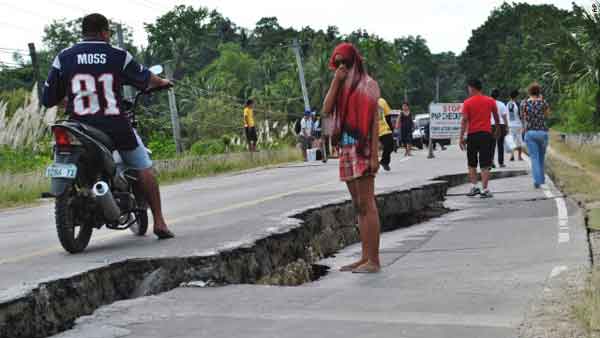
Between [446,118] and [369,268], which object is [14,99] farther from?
[369,268]

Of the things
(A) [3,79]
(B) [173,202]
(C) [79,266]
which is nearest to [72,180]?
(C) [79,266]

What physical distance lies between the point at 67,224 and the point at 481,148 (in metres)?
8.23

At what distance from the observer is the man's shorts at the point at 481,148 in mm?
14766

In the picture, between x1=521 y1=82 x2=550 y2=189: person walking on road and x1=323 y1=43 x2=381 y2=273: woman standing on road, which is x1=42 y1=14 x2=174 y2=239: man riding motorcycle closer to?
x1=323 y1=43 x2=381 y2=273: woman standing on road

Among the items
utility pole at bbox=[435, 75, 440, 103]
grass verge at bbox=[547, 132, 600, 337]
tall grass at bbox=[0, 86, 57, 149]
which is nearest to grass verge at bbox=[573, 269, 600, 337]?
grass verge at bbox=[547, 132, 600, 337]

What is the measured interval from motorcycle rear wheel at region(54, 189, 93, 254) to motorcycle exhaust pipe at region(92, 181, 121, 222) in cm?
21

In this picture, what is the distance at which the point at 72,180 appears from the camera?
7.75 metres

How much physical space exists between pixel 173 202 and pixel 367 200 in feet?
24.6

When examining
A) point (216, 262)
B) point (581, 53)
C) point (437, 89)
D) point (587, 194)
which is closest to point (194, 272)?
point (216, 262)

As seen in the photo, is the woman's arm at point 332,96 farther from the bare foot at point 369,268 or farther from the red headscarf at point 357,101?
the bare foot at point 369,268

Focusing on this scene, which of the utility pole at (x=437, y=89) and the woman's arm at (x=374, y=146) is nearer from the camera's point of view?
the woman's arm at (x=374, y=146)

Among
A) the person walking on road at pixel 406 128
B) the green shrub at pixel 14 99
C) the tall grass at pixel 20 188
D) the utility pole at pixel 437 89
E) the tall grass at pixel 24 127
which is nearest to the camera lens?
the tall grass at pixel 20 188

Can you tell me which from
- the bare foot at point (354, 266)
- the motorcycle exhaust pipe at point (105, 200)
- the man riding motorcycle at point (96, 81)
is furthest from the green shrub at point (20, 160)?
the bare foot at point (354, 266)

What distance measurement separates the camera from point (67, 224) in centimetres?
786
